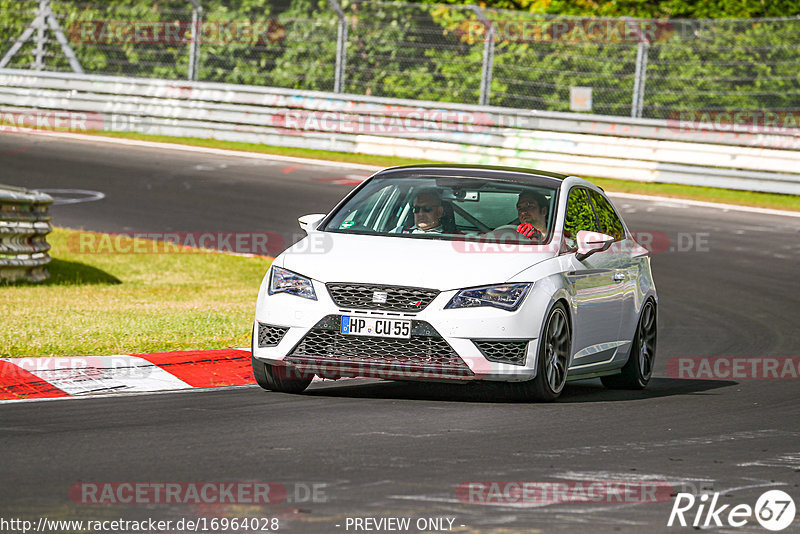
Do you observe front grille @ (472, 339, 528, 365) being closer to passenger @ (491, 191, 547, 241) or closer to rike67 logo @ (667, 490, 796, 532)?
passenger @ (491, 191, 547, 241)

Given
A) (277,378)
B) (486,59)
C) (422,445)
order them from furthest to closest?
(486,59) → (277,378) → (422,445)

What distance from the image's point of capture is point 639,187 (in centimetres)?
2448

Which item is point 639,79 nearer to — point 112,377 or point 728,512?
point 112,377

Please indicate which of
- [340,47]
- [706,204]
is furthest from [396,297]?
[340,47]

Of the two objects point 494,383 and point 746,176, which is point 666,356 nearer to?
point 494,383

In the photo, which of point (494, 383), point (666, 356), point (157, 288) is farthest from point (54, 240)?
point (494, 383)

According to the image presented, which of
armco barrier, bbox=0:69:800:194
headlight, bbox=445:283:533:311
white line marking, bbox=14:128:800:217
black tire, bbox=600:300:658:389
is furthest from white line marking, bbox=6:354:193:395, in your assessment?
armco barrier, bbox=0:69:800:194

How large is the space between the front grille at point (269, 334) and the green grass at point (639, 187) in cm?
1558

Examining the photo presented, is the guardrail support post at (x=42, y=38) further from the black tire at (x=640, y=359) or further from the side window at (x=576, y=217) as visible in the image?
the side window at (x=576, y=217)

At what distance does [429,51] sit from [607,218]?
51.8 feet

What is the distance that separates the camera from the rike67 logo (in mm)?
5883

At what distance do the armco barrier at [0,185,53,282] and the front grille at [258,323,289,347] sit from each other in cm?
622

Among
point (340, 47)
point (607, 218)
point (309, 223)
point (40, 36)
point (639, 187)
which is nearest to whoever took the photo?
point (309, 223)

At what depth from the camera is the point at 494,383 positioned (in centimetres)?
956
